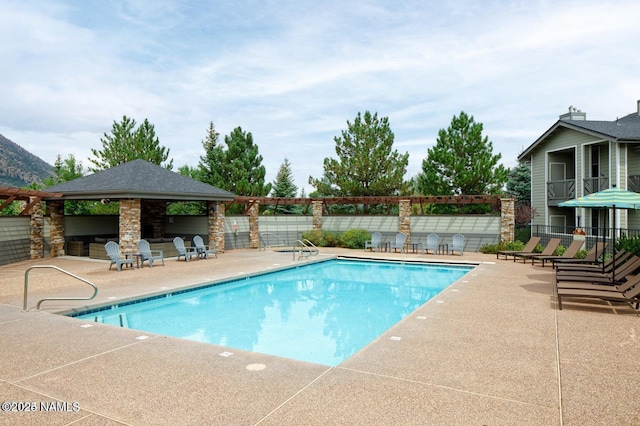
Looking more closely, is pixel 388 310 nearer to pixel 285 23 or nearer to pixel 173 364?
pixel 173 364

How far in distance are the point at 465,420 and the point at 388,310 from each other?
6237 millimetres

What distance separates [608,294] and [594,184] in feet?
40.6

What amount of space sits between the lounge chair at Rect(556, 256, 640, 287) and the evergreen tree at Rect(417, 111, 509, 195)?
14827 mm

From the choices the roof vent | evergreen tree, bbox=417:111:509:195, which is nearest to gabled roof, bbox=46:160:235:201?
evergreen tree, bbox=417:111:509:195

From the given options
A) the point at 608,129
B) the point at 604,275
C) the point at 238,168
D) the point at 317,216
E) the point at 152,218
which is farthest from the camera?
the point at 238,168

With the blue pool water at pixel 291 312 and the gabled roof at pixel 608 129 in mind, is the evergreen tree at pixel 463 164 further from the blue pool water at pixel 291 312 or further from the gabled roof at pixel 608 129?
the blue pool water at pixel 291 312

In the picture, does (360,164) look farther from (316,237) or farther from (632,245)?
(632,245)

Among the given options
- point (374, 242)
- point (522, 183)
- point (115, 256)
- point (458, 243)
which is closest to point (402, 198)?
point (374, 242)

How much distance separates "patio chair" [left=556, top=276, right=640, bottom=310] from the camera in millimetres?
7184

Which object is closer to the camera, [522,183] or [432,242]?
[432,242]

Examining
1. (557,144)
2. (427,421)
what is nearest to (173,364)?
(427,421)

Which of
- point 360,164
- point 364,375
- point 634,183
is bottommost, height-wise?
point 364,375

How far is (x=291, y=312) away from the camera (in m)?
9.63

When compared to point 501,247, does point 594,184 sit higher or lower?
higher
